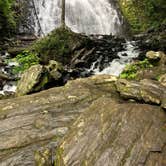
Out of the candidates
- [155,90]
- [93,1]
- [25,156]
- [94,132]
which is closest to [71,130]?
[94,132]

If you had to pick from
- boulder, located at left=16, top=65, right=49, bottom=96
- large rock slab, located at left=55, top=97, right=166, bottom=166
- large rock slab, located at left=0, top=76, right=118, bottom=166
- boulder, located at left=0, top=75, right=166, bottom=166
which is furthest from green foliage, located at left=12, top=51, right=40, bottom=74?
large rock slab, located at left=55, top=97, right=166, bottom=166

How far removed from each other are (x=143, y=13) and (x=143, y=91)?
76.1ft

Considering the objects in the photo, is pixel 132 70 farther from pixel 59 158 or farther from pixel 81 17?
pixel 81 17

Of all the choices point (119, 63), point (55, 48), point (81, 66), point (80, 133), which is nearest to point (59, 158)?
point (80, 133)

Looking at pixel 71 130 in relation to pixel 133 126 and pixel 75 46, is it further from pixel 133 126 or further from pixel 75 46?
pixel 75 46

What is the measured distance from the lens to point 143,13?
1155 inches

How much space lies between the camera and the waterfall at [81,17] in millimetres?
25297

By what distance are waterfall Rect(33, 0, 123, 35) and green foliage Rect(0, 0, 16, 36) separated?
7.01 feet

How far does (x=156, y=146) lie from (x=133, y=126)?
572mm

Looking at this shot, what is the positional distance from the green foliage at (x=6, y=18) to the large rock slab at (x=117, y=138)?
52.8ft

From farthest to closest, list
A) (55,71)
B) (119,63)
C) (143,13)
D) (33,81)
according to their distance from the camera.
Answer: (143,13), (119,63), (55,71), (33,81)

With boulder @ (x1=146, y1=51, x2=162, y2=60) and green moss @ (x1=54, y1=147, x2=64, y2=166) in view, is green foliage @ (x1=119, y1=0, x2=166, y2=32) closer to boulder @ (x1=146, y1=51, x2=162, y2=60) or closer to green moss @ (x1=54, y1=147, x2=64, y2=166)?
boulder @ (x1=146, y1=51, x2=162, y2=60)

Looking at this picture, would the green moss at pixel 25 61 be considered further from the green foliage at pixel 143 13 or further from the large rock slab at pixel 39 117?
the green foliage at pixel 143 13

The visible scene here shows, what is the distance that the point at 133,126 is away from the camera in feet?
19.4
